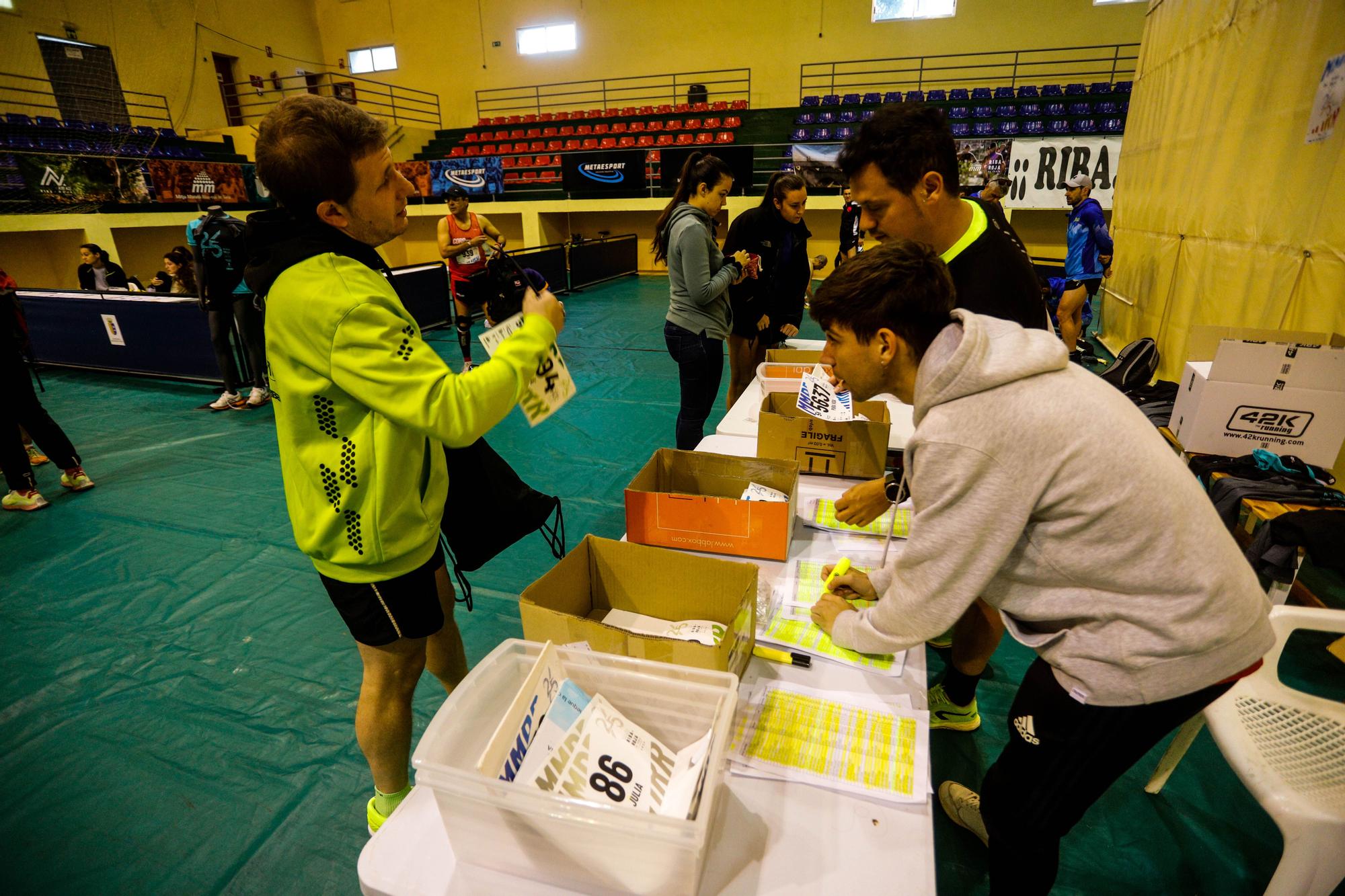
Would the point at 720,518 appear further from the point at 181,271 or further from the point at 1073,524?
the point at 181,271

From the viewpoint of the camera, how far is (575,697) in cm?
86

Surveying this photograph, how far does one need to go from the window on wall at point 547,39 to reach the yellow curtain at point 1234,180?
1214cm

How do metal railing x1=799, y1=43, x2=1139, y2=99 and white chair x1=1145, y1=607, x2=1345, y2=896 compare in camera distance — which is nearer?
white chair x1=1145, y1=607, x2=1345, y2=896

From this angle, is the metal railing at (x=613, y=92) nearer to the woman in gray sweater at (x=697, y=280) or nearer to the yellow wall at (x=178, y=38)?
the yellow wall at (x=178, y=38)

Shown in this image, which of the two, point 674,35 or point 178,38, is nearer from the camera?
point 178,38

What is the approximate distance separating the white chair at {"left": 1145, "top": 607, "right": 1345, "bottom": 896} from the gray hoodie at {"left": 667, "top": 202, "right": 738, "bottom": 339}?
203 cm

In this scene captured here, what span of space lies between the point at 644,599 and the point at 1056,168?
11.5 m

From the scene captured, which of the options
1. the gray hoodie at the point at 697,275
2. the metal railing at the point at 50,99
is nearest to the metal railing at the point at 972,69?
the gray hoodie at the point at 697,275

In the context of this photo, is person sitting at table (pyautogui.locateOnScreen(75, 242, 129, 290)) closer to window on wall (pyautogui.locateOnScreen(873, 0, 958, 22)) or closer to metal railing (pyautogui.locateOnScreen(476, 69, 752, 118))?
metal railing (pyautogui.locateOnScreen(476, 69, 752, 118))

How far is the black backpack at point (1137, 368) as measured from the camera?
3549 mm

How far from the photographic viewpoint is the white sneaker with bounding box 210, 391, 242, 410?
4.79m

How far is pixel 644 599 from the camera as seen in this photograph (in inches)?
51.8

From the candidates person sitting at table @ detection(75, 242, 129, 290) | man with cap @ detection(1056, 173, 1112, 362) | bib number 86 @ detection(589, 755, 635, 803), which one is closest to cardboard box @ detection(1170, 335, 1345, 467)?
bib number 86 @ detection(589, 755, 635, 803)

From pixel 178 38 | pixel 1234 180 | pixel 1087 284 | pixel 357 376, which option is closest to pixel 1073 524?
pixel 357 376
